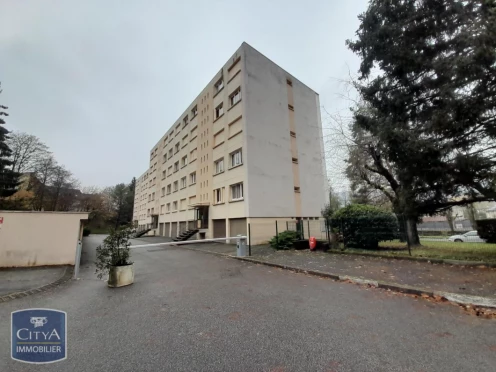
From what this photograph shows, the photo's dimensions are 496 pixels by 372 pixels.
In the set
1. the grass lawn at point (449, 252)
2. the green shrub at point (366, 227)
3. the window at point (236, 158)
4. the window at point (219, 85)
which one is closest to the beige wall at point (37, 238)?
the window at point (236, 158)

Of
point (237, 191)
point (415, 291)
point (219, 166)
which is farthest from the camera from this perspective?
point (219, 166)

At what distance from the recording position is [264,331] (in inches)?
137

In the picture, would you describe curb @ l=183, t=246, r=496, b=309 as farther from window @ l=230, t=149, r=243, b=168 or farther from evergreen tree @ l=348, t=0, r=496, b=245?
window @ l=230, t=149, r=243, b=168

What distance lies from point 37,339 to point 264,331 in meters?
3.14

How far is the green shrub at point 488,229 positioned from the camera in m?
12.7

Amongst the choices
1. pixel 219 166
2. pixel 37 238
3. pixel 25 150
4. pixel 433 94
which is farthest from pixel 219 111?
pixel 25 150

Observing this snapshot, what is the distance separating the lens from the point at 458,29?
771 centimetres

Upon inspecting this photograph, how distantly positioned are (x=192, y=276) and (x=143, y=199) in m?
53.7

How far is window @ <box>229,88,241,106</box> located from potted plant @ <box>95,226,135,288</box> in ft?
52.5

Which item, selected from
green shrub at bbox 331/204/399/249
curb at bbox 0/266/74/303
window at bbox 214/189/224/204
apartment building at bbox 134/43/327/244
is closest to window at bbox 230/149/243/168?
apartment building at bbox 134/43/327/244

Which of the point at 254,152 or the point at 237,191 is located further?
the point at 237,191

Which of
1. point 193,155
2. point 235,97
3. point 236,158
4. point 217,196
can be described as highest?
point 235,97

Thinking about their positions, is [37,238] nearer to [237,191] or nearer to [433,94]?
[237,191]

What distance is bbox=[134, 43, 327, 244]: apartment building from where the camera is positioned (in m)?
18.3
